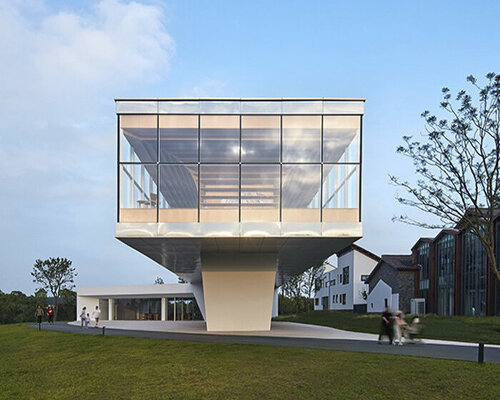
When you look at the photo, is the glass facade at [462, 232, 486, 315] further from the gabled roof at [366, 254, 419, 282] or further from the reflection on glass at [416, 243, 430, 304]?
the gabled roof at [366, 254, 419, 282]

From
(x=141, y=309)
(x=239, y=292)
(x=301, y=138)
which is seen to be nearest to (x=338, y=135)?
(x=301, y=138)

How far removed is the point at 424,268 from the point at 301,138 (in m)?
36.2

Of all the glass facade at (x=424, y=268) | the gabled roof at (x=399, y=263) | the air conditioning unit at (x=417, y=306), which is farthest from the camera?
the gabled roof at (x=399, y=263)

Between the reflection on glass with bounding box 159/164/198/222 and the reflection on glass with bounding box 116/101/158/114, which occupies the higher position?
the reflection on glass with bounding box 116/101/158/114

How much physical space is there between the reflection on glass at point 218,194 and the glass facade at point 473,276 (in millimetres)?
26115

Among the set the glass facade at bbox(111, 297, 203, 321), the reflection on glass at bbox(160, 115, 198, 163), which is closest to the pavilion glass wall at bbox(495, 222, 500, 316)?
the reflection on glass at bbox(160, 115, 198, 163)

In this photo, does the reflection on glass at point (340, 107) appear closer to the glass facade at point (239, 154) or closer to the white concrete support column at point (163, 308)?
the glass facade at point (239, 154)

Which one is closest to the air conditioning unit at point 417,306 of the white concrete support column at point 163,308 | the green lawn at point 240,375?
the white concrete support column at point 163,308

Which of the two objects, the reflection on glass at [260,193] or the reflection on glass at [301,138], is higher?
the reflection on glass at [301,138]

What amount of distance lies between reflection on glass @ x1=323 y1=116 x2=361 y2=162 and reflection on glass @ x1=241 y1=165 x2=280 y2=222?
90.3 inches

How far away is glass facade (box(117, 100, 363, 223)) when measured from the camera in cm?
2197

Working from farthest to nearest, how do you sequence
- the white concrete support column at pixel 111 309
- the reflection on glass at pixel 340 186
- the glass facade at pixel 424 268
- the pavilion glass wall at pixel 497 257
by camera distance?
1. the white concrete support column at pixel 111 309
2. the glass facade at pixel 424 268
3. the pavilion glass wall at pixel 497 257
4. the reflection on glass at pixel 340 186

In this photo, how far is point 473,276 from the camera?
4228 centimetres

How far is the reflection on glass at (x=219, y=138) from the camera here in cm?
2205
